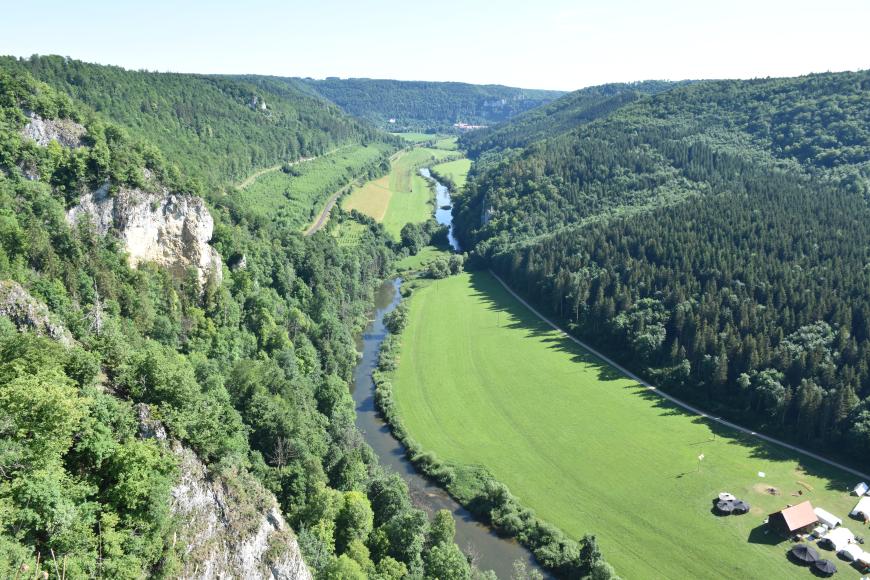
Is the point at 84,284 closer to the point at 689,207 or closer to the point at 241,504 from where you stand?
the point at 241,504

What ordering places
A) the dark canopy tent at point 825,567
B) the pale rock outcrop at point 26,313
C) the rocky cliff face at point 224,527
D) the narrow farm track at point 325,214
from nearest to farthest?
the rocky cliff face at point 224,527 < the pale rock outcrop at point 26,313 < the dark canopy tent at point 825,567 < the narrow farm track at point 325,214

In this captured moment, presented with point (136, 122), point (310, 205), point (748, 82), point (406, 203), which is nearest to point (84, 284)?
point (136, 122)

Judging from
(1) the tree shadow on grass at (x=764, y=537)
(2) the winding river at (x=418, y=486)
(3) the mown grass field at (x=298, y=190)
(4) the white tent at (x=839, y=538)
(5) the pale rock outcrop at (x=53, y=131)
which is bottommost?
(2) the winding river at (x=418, y=486)

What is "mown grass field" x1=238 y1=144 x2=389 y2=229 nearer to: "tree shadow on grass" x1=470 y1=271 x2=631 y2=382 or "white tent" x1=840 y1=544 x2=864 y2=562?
"tree shadow on grass" x1=470 y1=271 x2=631 y2=382

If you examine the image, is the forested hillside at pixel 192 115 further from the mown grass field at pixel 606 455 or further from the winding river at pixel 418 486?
the mown grass field at pixel 606 455

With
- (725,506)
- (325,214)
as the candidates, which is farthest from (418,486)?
(325,214)

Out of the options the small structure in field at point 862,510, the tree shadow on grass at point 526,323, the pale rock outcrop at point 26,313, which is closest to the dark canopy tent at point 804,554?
the small structure in field at point 862,510

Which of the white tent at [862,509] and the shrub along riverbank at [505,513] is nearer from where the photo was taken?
the shrub along riverbank at [505,513]
